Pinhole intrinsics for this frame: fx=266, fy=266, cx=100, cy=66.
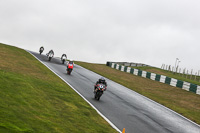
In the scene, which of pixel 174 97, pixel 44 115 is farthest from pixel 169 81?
pixel 44 115

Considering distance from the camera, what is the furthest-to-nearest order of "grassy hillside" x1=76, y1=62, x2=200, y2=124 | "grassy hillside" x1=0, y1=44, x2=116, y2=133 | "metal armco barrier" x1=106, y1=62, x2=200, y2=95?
"metal armco barrier" x1=106, y1=62, x2=200, y2=95
"grassy hillside" x1=76, y1=62, x2=200, y2=124
"grassy hillside" x1=0, y1=44, x2=116, y2=133

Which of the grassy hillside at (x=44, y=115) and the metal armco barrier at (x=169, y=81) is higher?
the metal armco barrier at (x=169, y=81)

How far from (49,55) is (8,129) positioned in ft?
99.1

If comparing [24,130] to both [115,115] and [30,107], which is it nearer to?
[30,107]

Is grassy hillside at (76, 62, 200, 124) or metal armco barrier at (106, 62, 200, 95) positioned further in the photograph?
metal armco barrier at (106, 62, 200, 95)

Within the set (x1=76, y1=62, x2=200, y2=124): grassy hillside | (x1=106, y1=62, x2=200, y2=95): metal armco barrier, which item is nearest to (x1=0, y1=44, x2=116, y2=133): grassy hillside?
(x1=76, y1=62, x2=200, y2=124): grassy hillside

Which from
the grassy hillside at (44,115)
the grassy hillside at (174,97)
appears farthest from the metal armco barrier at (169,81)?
the grassy hillside at (44,115)

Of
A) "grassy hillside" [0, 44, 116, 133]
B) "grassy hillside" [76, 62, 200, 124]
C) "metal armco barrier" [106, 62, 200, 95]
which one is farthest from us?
"metal armco barrier" [106, 62, 200, 95]

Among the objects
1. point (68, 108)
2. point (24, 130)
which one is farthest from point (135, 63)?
point (24, 130)

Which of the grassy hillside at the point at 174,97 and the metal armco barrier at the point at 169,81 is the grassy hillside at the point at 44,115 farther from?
the metal armco barrier at the point at 169,81

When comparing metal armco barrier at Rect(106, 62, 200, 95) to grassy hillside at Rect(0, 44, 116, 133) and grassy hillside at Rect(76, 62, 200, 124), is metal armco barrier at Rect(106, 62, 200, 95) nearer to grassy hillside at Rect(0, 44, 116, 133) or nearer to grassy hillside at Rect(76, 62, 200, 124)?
grassy hillside at Rect(76, 62, 200, 124)

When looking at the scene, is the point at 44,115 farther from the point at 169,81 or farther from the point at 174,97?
the point at 169,81

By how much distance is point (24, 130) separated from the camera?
6.72 m

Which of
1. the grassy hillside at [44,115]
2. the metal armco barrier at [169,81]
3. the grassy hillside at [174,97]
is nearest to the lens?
the grassy hillside at [44,115]
